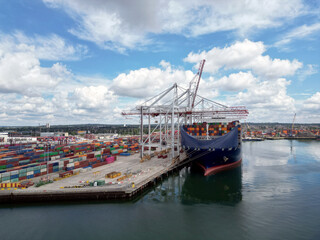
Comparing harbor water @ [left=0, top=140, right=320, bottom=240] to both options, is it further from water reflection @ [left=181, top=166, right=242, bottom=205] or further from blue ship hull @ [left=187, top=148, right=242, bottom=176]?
blue ship hull @ [left=187, top=148, right=242, bottom=176]

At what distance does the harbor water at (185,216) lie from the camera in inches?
684

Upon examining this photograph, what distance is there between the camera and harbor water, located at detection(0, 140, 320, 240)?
17.4 metres

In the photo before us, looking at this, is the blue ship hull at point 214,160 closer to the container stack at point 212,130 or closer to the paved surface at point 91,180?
the container stack at point 212,130

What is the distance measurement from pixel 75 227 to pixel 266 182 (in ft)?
96.5

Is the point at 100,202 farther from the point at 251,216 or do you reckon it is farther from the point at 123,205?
the point at 251,216

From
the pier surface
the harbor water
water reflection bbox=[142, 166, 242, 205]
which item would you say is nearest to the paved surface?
the pier surface

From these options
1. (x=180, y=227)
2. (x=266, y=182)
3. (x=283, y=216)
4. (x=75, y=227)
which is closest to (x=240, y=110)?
(x=266, y=182)

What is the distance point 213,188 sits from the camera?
99.3ft

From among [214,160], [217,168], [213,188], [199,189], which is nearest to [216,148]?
[214,160]

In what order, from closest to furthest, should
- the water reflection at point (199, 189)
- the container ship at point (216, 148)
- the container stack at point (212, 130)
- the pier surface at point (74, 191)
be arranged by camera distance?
1. the pier surface at point (74, 191)
2. the water reflection at point (199, 189)
3. the container ship at point (216, 148)
4. the container stack at point (212, 130)

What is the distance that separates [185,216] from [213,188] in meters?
11.0

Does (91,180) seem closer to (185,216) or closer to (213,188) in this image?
(185,216)

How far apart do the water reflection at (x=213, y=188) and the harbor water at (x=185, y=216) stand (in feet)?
0.43

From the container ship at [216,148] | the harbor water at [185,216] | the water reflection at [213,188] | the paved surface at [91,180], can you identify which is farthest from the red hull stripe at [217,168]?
the paved surface at [91,180]
